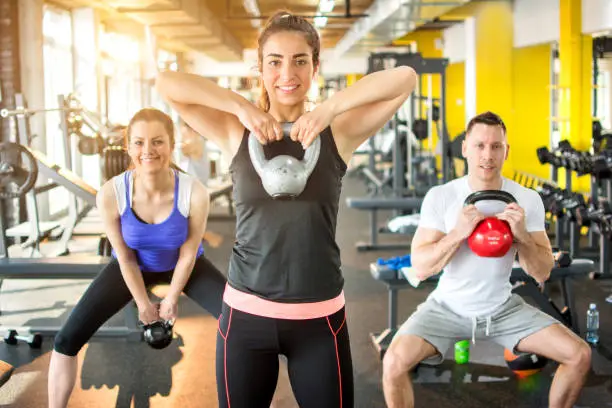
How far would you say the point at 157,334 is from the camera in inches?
86.5

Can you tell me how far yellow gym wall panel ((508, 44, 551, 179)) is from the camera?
30.7 ft

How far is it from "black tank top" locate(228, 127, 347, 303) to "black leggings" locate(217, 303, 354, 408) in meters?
0.06

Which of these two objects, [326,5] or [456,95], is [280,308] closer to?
[326,5]

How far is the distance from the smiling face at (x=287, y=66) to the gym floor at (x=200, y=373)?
1389 mm

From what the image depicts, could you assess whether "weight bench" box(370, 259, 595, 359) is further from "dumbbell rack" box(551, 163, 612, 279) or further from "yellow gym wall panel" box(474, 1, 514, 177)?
"yellow gym wall panel" box(474, 1, 514, 177)

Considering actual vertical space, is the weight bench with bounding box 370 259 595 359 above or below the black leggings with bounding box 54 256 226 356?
below

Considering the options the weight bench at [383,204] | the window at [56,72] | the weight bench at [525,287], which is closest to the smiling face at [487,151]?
the weight bench at [525,287]

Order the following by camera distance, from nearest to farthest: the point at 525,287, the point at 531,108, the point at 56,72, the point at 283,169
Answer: the point at 283,169 → the point at 525,287 → the point at 56,72 → the point at 531,108

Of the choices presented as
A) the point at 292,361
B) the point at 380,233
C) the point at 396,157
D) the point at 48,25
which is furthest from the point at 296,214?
the point at 48,25

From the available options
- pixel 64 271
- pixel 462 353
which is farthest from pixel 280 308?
pixel 64 271

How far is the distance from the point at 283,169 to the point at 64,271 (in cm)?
241

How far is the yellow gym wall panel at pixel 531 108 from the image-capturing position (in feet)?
30.7

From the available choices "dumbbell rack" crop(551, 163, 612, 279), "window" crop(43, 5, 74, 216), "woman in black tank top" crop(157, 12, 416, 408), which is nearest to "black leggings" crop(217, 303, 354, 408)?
"woman in black tank top" crop(157, 12, 416, 408)

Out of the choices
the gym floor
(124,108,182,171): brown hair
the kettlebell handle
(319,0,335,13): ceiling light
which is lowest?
the gym floor
